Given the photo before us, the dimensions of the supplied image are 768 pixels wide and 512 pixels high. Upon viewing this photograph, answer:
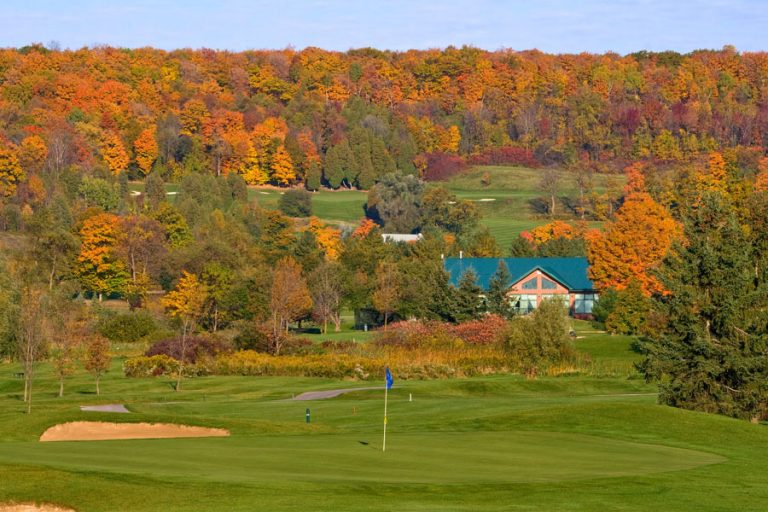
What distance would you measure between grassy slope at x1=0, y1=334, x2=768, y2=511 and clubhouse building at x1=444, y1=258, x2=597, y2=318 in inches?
2677

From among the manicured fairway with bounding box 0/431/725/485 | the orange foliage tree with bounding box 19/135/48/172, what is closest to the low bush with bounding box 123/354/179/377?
the manicured fairway with bounding box 0/431/725/485

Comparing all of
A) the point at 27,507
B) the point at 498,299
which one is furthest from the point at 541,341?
the point at 27,507

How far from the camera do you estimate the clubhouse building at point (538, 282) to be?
391 ft

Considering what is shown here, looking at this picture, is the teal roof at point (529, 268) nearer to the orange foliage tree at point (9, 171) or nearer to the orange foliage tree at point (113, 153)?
the orange foliage tree at point (9, 171)

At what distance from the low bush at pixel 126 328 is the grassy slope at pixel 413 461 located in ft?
140

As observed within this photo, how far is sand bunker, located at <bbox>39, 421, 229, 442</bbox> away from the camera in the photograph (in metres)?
38.3

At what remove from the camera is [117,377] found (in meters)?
70.4

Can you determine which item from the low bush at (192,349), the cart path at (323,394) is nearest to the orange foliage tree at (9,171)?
the low bush at (192,349)

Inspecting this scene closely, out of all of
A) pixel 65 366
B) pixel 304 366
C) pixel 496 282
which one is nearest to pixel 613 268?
pixel 496 282

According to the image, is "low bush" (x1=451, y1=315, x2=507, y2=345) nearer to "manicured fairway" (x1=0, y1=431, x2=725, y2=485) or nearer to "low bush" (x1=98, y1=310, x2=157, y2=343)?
"low bush" (x1=98, y1=310, x2=157, y2=343)

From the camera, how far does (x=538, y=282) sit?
12031cm

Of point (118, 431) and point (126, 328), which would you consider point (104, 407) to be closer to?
→ point (118, 431)

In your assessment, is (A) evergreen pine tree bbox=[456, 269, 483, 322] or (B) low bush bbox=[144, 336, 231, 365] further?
(A) evergreen pine tree bbox=[456, 269, 483, 322]

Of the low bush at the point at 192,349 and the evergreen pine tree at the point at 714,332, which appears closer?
the evergreen pine tree at the point at 714,332
